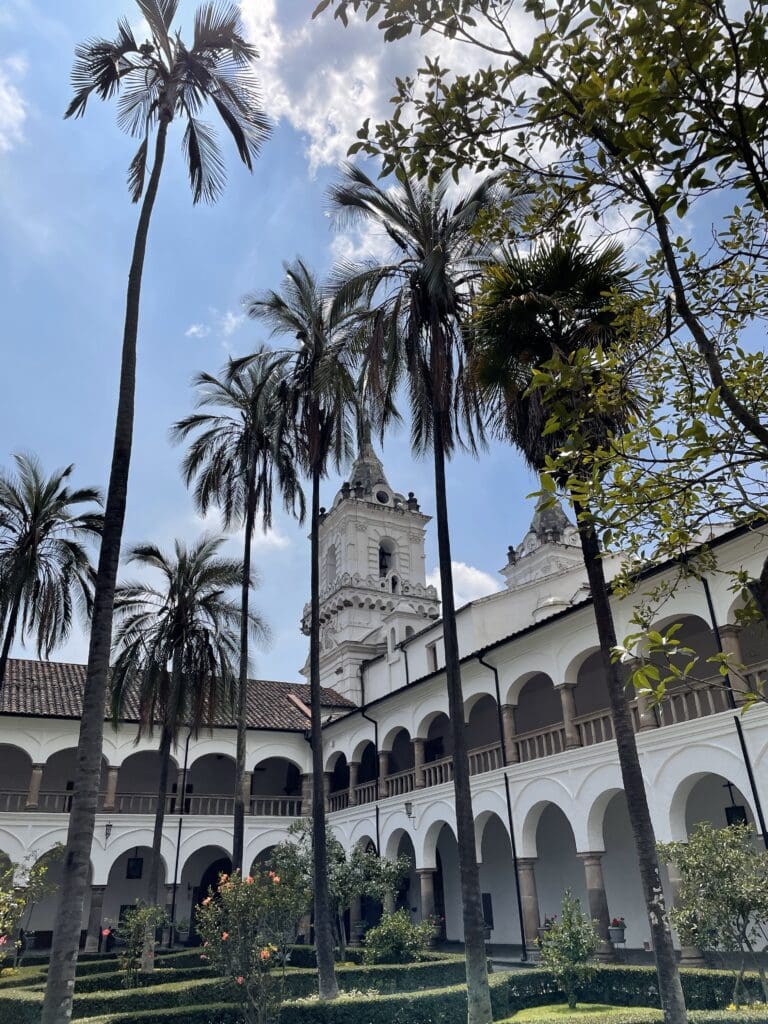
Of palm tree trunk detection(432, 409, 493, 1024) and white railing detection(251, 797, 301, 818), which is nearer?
palm tree trunk detection(432, 409, 493, 1024)

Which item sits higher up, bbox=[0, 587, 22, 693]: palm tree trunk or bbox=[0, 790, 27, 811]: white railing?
bbox=[0, 587, 22, 693]: palm tree trunk

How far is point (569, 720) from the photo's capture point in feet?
67.6

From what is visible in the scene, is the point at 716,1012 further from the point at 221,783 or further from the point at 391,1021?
the point at 221,783

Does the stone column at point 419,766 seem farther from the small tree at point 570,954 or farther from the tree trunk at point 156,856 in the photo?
the small tree at point 570,954

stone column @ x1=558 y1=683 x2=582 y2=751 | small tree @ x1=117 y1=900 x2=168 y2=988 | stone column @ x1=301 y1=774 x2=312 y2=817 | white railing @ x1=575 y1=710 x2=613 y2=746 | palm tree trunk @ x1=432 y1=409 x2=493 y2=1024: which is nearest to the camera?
palm tree trunk @ x1=432 y1=409 x2=493 y2=1024

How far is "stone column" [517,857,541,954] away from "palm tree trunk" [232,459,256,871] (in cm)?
756

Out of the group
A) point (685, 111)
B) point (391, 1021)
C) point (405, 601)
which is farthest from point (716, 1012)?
point (405, 601)

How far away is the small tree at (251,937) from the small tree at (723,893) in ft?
21.2

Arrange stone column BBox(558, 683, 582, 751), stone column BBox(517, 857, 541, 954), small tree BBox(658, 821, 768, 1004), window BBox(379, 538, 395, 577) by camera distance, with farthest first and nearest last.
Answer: window BBox(379, 538, 395, 577) < stone column BBox(558, 683, 582, 751) < stone column BBox(517, 857, 541, 954) < small tree BBox(658, 821, 768, 1004)

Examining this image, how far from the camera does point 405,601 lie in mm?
41719

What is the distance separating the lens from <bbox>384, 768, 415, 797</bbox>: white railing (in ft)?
93.4

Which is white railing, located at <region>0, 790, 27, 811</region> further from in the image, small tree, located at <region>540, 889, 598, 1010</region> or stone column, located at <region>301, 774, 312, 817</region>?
small tree, located at <region>540, 889, 598, 1010</region>

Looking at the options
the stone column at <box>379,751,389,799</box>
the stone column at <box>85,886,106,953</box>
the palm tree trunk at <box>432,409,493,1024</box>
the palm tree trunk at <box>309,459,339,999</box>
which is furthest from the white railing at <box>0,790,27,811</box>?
the palm tree trunk at <box>432,409,493,1024</box>

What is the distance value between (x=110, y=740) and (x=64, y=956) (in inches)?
944
